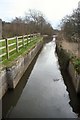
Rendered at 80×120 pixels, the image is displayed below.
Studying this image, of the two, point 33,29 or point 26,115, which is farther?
point 33,29

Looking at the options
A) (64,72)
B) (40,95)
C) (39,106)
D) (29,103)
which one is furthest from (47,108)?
(64,72)

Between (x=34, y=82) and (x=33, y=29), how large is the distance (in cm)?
3688

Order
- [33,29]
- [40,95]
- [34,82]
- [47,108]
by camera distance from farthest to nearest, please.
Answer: [33,29] → [34,82] → [40,95] → [47,108]

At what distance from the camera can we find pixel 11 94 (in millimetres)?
7840

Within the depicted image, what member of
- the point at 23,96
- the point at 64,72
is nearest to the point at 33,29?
the point at 64,72

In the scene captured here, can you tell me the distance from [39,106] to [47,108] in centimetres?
30

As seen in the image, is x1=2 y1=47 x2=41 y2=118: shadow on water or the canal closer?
the canal

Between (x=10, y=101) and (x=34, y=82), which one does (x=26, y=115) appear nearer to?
(x=10, y=101)

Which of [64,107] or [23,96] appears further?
[23,96]

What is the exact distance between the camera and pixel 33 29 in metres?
45.9

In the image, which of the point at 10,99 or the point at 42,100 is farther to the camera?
the point at 10,99

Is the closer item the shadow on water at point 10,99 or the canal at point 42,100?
the canal at point 42,100

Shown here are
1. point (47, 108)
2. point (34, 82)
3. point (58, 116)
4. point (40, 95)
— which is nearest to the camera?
point (58, 116)

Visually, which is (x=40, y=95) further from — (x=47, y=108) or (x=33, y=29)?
(x=33, y=29)
